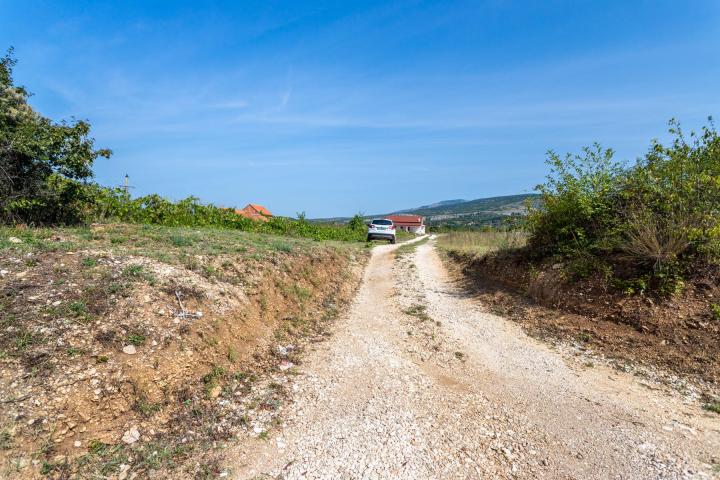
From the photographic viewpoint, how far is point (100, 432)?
12.1ft

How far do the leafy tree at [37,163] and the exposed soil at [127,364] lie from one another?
4.13m

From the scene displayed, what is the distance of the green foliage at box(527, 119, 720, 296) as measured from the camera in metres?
6.93

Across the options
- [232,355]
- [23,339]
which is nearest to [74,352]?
[23,339]

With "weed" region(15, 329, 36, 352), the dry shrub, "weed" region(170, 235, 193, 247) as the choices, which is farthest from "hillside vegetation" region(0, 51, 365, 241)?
the dry shrub

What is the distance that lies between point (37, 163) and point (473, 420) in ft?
38.0

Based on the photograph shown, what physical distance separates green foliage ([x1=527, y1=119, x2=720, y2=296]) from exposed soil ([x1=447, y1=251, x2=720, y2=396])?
0.34 meters

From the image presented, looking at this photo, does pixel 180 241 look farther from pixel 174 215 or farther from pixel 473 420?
pixel 174 215

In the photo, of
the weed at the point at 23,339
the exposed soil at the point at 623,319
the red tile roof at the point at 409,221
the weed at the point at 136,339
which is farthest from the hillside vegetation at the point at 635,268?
the red tile roof at the point at 409,221

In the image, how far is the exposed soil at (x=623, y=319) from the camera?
5.51m

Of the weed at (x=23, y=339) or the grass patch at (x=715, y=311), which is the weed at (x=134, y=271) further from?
the grass patch at (x=715, y=311)

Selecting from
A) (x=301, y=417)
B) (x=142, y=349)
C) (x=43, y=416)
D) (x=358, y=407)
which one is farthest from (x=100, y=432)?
(x=358, y=407)

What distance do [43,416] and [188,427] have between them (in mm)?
1286

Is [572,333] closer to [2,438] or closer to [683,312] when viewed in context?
[683,312]

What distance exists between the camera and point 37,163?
378 inches
